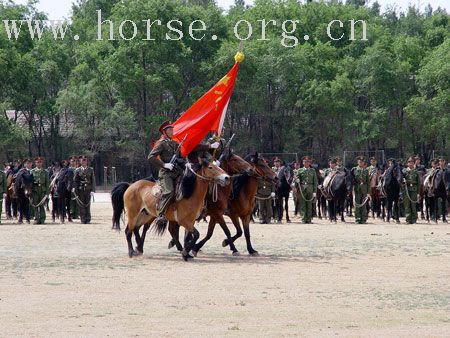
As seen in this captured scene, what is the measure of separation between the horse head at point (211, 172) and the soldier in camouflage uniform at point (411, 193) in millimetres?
14323

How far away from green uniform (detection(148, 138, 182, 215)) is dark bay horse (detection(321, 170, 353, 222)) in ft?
46.1

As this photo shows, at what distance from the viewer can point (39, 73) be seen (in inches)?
2781

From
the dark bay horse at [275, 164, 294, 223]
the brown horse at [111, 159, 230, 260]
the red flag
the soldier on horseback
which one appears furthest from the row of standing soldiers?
the soldier on horseback

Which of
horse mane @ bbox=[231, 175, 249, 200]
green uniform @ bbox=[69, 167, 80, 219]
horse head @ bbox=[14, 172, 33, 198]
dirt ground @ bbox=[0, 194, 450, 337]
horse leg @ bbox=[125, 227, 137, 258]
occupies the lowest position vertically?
dirt ground @ bbox=[0, 194, 450, 337]

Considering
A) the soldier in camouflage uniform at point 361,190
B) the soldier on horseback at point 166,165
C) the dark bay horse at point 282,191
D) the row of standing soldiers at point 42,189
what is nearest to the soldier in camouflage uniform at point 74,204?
the row of standing soldiers at point 42,189

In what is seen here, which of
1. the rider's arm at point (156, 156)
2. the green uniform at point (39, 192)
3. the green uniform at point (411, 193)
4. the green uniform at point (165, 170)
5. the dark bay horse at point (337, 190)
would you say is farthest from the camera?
the dark bay horse at point (337, 190)

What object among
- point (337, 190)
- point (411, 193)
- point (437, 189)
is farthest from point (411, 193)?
point (337, 190)

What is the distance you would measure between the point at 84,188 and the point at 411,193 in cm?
989

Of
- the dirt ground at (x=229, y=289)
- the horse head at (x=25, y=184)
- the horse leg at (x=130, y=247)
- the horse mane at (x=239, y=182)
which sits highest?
the horse head at (x=25, y=184)

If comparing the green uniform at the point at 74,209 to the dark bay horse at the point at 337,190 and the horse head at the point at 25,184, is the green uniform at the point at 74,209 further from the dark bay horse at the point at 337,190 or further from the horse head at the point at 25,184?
the dark bay horse at the point at 337,190

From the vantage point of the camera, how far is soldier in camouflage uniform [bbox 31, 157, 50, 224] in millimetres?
32938

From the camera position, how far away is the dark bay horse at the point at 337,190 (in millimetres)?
33156

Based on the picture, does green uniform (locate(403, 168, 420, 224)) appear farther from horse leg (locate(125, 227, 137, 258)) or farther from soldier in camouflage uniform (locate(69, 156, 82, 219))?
horse leg (locate(125, 227, 137, 258))

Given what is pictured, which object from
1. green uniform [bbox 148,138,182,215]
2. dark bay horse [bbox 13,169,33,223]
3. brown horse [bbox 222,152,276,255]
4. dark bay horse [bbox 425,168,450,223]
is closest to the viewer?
green uniform [bbox 148,138,182,215]
